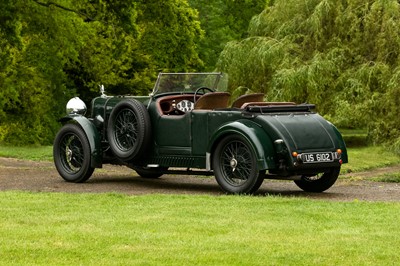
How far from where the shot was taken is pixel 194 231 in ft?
30.7

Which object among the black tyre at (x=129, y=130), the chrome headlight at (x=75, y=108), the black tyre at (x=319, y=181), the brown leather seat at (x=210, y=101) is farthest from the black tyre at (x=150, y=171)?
the black tyre at (x=319, y=181)

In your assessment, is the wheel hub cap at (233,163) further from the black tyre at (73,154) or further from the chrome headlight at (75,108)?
the chrome headlight at (75,108)

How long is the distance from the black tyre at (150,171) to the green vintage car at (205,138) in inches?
0.6

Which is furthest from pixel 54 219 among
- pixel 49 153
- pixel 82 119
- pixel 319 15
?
pixel 319 15

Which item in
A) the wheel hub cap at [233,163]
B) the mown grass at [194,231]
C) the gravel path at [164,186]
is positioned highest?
the wheel hub cap at [233,163]

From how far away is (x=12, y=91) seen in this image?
35469 millimetres

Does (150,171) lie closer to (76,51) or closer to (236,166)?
(236,166)

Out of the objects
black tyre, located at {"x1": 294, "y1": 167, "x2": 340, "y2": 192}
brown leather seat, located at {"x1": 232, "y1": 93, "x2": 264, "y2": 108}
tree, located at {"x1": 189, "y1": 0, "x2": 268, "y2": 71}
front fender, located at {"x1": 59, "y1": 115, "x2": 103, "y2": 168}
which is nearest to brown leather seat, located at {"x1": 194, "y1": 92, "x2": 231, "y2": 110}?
brown leather seat, located at {"x1": 232, "y1": 93, "x2": 264, "y2": 108}

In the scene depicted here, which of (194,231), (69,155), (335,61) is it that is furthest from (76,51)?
(194,231)

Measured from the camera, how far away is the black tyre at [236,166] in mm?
12984

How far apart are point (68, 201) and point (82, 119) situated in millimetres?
3837

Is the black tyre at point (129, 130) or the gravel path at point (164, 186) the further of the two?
the black tyre at point (129, 130)

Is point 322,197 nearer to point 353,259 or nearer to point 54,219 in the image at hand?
point 54,219

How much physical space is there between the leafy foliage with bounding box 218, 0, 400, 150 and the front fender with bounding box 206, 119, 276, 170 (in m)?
9.67
